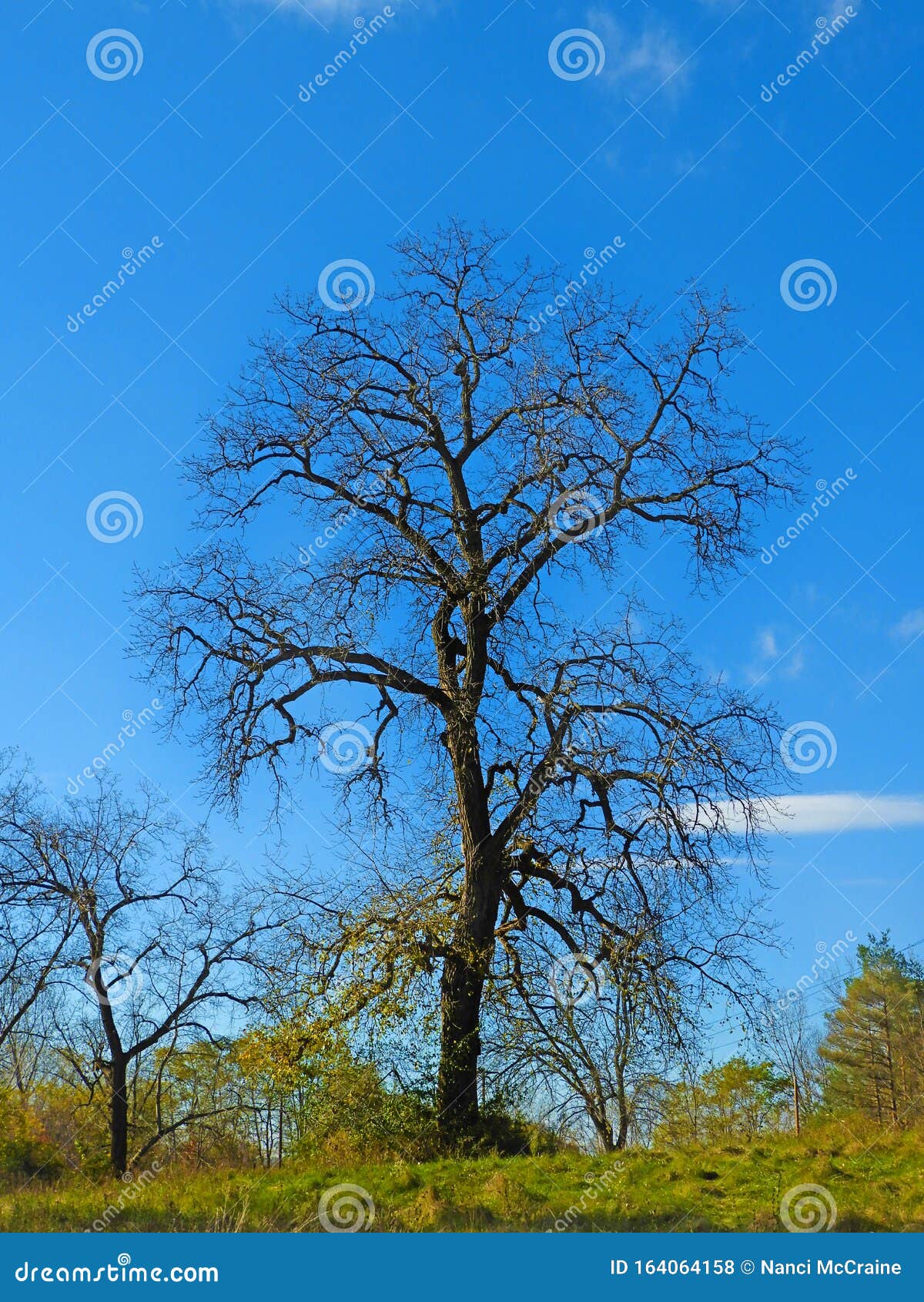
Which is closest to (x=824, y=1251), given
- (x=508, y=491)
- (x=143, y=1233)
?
(x=143, y=1233)

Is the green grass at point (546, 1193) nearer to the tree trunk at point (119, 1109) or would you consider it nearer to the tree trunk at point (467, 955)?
the tree trunk at point (467, 955)

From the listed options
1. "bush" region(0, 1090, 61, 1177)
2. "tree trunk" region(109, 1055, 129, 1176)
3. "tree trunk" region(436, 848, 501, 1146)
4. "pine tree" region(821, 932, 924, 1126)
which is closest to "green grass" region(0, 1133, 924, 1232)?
"tree trunk" region(436, 848, 501, 1146)

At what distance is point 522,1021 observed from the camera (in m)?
14.6

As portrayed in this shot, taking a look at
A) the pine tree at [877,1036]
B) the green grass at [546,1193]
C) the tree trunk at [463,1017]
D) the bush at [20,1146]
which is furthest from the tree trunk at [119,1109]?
the pine tree at [877,1036]

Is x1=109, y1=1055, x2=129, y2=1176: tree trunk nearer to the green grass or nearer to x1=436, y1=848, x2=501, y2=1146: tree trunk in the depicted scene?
the green grass

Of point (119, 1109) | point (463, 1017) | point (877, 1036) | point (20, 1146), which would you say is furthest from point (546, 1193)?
point (877, 1036)

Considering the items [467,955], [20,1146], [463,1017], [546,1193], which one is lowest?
[20,1146]

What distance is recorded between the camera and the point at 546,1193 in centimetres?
1104

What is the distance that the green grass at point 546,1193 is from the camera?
986cm

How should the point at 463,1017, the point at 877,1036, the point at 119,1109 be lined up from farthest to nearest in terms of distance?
the point at 877,1036
the point at 119,1109
the point at 463,1017

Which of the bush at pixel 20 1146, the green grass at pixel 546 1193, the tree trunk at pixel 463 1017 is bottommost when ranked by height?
the bush at pixel 20 1146

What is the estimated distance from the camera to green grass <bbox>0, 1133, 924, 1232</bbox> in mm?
9859

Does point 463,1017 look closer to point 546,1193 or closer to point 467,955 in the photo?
point 467,955

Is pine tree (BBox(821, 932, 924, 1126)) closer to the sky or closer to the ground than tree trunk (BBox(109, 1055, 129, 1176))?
closer to the sky
